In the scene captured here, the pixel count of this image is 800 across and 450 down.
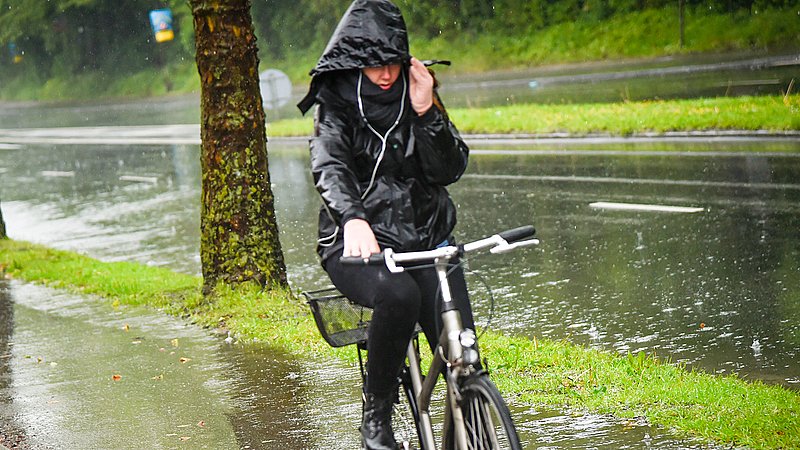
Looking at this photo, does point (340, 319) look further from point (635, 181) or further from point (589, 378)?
point (635, 181)

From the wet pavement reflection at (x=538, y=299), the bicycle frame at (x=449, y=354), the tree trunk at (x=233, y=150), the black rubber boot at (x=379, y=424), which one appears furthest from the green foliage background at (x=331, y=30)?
the bicycle frame at (x=449, y=354)

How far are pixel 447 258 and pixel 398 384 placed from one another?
2.68 ft

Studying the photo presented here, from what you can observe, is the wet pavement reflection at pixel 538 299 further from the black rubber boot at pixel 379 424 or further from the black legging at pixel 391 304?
the black legging at pixel 391 304

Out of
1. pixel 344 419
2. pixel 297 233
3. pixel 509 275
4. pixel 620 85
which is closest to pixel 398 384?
pixel 344 419

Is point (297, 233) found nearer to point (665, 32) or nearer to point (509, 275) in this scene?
point (509, 275)

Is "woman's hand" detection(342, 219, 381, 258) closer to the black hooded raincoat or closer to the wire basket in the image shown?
the black hooded raincoat

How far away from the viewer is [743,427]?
4.83m

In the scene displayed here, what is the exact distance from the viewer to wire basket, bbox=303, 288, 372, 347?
4289 millimetres

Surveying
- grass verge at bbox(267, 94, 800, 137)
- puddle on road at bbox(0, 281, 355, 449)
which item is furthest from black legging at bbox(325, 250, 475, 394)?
grass verge at bbox(267, 94, 800, 137)

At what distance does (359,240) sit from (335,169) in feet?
1.32

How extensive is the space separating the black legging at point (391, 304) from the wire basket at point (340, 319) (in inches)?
5.1

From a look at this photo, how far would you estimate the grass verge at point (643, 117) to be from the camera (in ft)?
54.3

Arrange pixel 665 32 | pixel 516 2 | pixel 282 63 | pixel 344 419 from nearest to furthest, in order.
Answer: pixel 344 419 < pixel 665 32 < pixel 516 2 < pixel 282 63

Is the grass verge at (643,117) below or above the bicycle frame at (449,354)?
below
